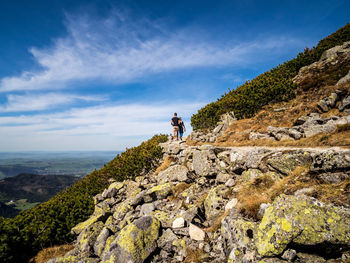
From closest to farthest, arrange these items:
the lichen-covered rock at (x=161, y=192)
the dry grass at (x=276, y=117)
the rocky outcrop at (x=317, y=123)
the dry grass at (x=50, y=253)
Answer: the dry grass at (x=50, y=253) < the rocky outcrop at (x=317, y=123) < the lichen-covered rock at (x=161, y=192) < the dry grass at (x=276, y=117)

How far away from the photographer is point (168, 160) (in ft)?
61.0

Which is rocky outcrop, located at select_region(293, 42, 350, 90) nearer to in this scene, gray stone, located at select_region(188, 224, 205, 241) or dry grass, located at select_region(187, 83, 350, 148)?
dry grass, located at select_region(187, 83, 350, 148)

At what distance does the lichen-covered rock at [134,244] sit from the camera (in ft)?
24.1

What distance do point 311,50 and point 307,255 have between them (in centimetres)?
3684

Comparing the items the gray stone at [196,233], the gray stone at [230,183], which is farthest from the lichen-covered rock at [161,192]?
the gray stone at [196,233]

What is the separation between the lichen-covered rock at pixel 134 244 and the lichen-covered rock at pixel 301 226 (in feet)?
16.3

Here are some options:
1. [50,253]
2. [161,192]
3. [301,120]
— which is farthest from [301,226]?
[50,253]

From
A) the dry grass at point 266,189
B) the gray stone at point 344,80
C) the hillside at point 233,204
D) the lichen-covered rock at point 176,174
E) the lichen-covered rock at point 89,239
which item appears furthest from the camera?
the gray stone at point 344,80

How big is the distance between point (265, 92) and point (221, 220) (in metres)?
19.7

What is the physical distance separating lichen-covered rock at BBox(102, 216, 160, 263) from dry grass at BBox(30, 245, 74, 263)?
21.4 ft

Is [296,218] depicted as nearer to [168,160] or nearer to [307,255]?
[307,255]

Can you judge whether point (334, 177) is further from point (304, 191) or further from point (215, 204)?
point (215, 204)

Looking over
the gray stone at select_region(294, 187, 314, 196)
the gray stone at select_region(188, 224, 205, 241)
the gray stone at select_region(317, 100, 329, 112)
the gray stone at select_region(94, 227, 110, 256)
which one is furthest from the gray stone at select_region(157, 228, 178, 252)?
the gray stone at select_region(317, 100, 329, 112)

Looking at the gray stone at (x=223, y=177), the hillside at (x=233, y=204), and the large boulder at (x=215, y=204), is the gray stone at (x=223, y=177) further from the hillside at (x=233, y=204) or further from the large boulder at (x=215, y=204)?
the large boulder at (x=215, y=204)
